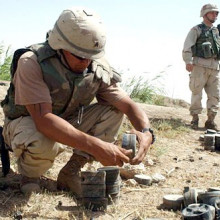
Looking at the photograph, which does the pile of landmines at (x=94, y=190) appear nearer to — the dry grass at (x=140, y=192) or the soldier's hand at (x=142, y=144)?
the dry grass at (x=140, y=192)

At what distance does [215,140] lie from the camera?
6117 millimetres

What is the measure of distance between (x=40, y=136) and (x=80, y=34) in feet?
2.64

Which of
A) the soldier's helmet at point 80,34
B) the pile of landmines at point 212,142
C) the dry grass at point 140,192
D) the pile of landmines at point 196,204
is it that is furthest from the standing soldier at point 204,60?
the soldier's helmet at point 80,34

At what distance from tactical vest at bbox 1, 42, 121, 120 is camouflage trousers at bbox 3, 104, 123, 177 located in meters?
0.11

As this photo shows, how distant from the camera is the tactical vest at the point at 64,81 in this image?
135 inches

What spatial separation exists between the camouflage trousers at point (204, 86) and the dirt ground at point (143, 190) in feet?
6.43

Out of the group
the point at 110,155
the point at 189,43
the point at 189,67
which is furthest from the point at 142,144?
the point at 189,43

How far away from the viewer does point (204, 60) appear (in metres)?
7.86

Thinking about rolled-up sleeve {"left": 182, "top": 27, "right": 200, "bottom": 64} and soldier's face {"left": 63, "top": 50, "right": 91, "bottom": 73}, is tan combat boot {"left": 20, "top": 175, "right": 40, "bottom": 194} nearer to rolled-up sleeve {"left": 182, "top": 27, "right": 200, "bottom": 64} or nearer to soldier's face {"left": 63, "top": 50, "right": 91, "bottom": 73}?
soldier's face {"left": 63, "top": 50, "right": 91, "bottom": 73}

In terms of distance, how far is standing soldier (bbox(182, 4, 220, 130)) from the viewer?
777 centimetres

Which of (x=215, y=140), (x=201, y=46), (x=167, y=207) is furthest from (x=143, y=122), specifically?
(x=201, y=46)

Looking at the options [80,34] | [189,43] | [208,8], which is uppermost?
[80,34]

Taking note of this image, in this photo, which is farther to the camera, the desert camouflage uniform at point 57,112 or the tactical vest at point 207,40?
the tactical vest at point 207,40

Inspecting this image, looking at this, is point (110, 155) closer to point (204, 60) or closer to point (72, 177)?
point (72, 177)
